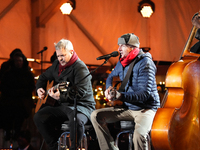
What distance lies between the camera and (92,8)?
773 cm

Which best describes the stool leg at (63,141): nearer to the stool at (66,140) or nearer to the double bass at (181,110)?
the stool at (66,140)

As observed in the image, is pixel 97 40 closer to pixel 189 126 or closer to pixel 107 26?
pixel 107 26

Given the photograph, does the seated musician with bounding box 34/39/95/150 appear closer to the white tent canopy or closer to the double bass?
the double bass

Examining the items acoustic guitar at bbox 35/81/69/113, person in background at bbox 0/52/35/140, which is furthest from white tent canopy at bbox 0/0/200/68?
acoustic guitar at bbox 35/81/69/113

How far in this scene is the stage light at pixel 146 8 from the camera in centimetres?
737

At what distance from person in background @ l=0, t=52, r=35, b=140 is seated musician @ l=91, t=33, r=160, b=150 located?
2.00 m

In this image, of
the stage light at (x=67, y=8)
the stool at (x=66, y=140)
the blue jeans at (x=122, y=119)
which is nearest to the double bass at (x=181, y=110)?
the blue jeans at (x=122, y=119)

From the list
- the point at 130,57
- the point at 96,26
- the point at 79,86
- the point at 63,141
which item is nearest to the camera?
the point at 130,57

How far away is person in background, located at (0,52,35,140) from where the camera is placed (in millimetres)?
4676

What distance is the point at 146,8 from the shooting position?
24.3 ft

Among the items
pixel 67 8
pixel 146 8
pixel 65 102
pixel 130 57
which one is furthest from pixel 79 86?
pixel 146 8

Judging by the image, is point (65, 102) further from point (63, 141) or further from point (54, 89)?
point (63, 141)

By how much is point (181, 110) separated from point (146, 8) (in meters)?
5.64

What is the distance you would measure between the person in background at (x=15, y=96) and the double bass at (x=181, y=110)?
2953 mm
